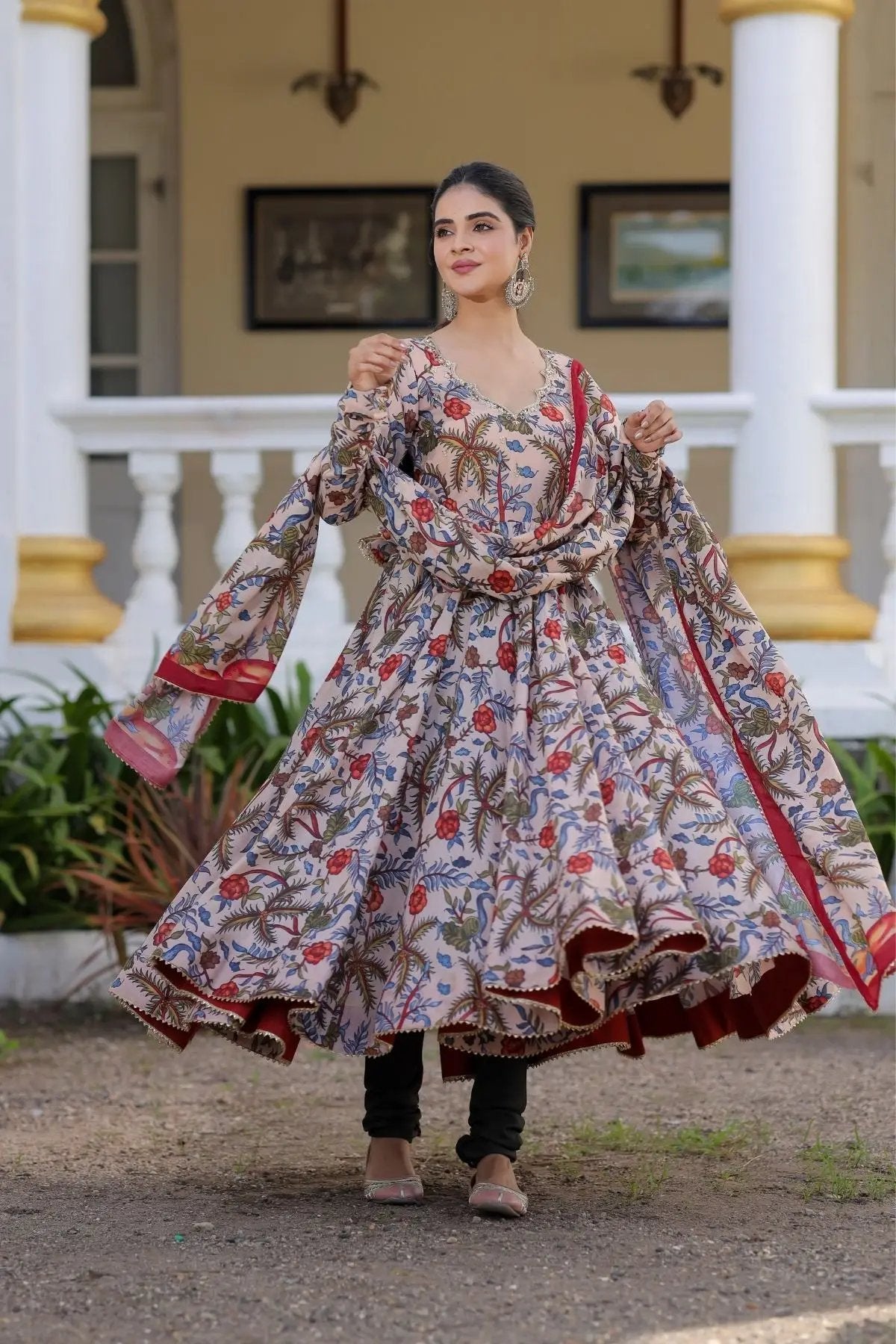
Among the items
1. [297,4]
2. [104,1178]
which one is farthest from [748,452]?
[297,4]

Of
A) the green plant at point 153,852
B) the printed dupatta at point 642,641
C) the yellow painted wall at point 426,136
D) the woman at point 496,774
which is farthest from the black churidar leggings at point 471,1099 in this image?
the yellow painted wall at point 426,136

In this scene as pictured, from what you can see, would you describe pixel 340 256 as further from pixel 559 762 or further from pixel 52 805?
pixel 559 762

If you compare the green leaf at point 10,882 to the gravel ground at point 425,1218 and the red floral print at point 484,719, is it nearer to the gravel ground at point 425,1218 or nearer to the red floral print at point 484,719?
the gravel ground at point 425,1218

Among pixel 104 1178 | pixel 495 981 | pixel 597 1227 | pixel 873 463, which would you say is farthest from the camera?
pixel 873 463

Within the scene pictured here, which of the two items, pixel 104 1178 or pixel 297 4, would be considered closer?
pixel 104 1178

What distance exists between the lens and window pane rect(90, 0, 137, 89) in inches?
308

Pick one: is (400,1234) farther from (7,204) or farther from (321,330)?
(321,330)

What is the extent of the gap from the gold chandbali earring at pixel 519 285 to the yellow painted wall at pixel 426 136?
434cm

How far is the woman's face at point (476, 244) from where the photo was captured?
3.12m

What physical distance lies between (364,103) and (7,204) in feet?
8.49

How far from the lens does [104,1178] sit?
11.1ft

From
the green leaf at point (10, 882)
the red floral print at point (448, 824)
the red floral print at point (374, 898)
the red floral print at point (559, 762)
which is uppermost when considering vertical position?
the red floral print at point (559, 762)

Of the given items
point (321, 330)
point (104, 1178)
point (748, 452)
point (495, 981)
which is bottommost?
point (104, 1178)

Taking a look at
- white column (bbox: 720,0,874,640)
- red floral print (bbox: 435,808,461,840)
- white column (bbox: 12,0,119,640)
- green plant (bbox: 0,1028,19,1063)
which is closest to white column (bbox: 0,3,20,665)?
white column (bbox: 12,0,119,640)
